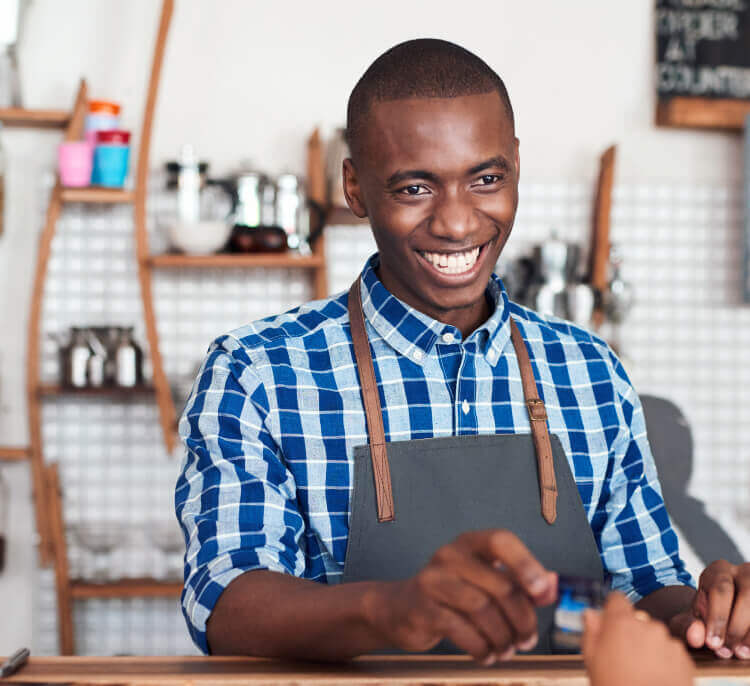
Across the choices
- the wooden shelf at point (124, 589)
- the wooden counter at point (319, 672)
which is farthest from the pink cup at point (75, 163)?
the wooden counter at point (319, 672)

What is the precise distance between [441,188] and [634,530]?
507mm

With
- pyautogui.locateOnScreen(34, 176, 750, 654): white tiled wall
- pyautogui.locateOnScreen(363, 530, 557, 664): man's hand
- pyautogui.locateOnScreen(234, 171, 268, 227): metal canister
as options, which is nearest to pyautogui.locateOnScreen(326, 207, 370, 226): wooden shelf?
pyautogui.locateOnScreen(34, 176, 750, 654): white tiled wall

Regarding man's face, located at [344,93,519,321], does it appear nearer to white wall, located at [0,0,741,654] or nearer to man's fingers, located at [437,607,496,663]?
man's fingers, located at [437,607,496,663]

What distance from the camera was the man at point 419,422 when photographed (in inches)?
43.7

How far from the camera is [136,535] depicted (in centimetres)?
293

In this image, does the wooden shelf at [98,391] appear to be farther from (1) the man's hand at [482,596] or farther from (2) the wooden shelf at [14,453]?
(1) the man's hand at [482,596]

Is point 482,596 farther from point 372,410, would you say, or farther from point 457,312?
point 457,312

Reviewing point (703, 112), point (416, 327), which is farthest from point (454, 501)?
point (703, 112)

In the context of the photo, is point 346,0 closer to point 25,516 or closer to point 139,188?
point 139,188

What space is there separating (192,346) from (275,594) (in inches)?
86.5

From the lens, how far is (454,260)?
1.21 m

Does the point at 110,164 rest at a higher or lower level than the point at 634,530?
higher

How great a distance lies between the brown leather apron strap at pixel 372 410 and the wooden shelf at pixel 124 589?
186 cm

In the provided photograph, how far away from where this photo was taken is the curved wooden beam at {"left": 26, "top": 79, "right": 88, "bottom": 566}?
2.90m
